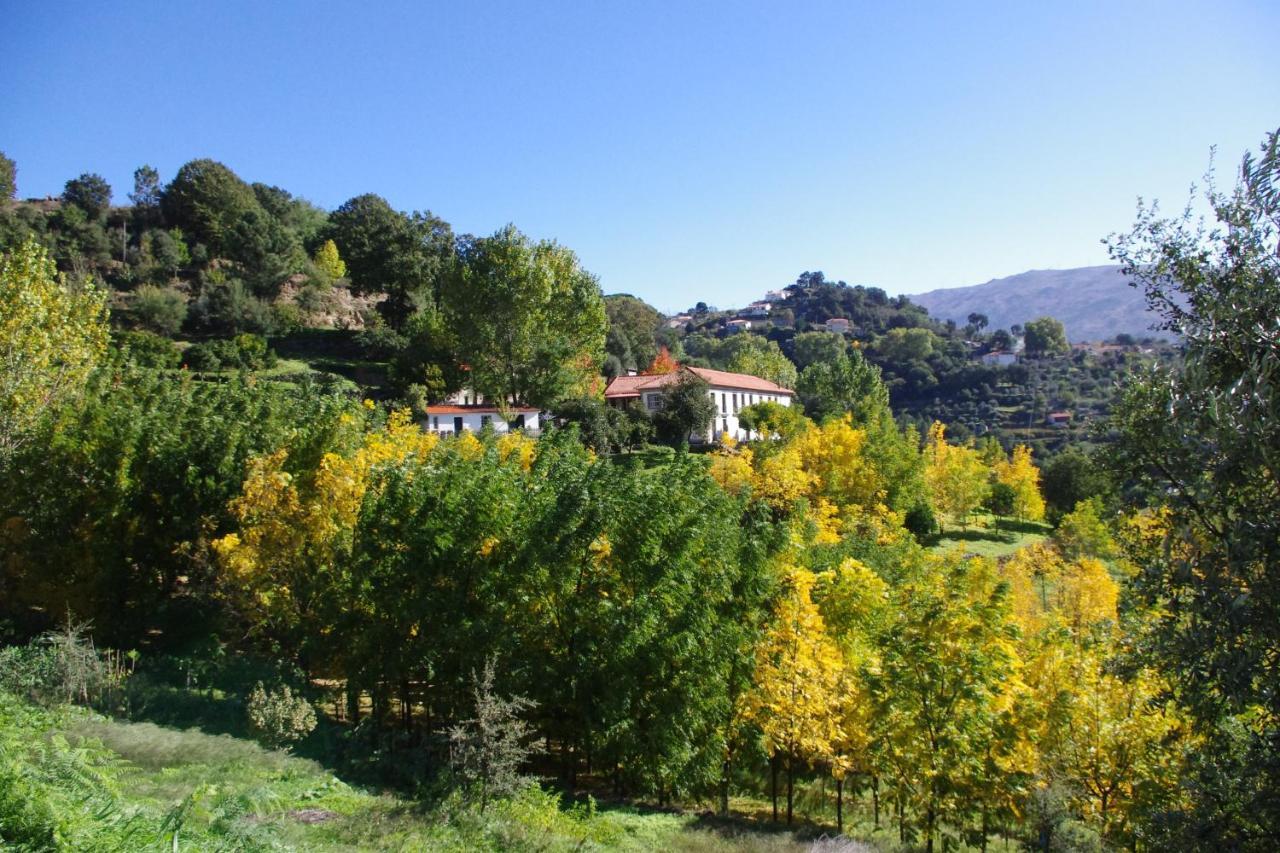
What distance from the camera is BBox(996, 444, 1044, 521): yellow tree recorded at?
156 ft

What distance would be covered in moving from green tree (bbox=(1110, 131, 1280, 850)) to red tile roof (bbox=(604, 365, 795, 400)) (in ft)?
145

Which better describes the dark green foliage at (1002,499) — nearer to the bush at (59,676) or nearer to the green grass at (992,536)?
the green grass at (992,536)

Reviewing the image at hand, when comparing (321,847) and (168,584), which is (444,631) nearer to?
(321,847)

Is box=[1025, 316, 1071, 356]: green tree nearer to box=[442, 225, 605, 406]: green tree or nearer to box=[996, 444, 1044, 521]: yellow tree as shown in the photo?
box=[996, 444, 1044, 521]: yellow tree

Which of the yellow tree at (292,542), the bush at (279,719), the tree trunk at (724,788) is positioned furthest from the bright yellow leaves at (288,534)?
the tree trunk at (724,788)

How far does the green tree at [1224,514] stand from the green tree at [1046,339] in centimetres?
14853

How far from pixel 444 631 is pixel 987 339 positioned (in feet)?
562

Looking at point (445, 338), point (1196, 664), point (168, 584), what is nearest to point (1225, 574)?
point (1196, 664)

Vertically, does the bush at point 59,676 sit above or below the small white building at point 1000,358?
below

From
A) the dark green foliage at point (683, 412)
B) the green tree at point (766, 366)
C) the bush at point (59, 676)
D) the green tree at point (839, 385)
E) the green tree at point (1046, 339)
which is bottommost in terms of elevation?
the bush at point (59, 676)

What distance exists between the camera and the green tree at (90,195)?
79.5m

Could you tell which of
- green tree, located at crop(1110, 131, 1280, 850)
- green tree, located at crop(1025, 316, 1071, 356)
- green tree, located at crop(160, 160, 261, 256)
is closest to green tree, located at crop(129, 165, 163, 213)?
green tree, located at crop(160, 160, 261, 256)

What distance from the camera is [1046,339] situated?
13912 cm

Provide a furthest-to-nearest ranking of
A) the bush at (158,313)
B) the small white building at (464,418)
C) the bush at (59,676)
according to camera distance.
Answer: the bush at (158,313) → the small white building at (464,418) → the bush at (59,676)
